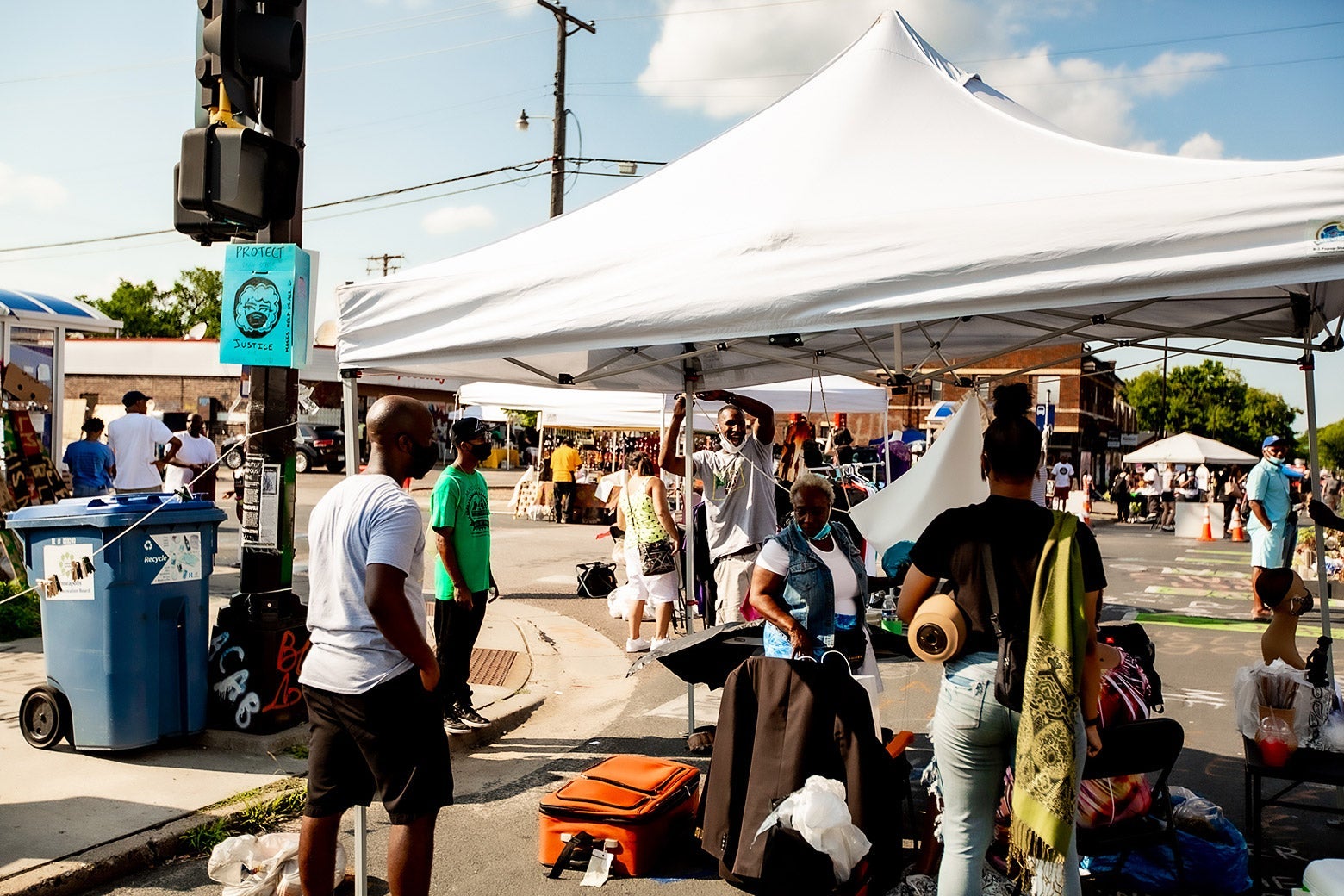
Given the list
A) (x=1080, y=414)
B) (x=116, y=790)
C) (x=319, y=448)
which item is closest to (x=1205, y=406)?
(x=1080, y=414)

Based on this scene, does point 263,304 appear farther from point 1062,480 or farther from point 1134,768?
point 1062,480

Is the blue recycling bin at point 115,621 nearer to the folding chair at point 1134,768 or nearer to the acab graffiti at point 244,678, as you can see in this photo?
the acab graffiti at point 244,678

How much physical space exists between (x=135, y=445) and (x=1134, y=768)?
10.5m

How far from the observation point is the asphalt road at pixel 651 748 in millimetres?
4242

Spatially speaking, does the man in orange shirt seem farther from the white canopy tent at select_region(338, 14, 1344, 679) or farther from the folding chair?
the folding chair

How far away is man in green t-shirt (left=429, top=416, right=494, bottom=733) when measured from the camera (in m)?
5.79

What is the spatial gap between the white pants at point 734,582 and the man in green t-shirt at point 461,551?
1.71m

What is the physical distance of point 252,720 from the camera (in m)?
5.64

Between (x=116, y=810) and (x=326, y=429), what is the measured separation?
3111cm

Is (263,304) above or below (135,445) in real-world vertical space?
above

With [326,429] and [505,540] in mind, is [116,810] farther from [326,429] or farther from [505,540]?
[326,429]

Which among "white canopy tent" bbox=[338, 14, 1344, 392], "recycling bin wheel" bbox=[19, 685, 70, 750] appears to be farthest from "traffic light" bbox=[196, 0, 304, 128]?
"recycling bin wheel" bbox=[19, 685, 70, 750]

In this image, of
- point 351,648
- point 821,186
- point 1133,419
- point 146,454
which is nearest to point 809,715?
point 351,648

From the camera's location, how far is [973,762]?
10.3 ft
